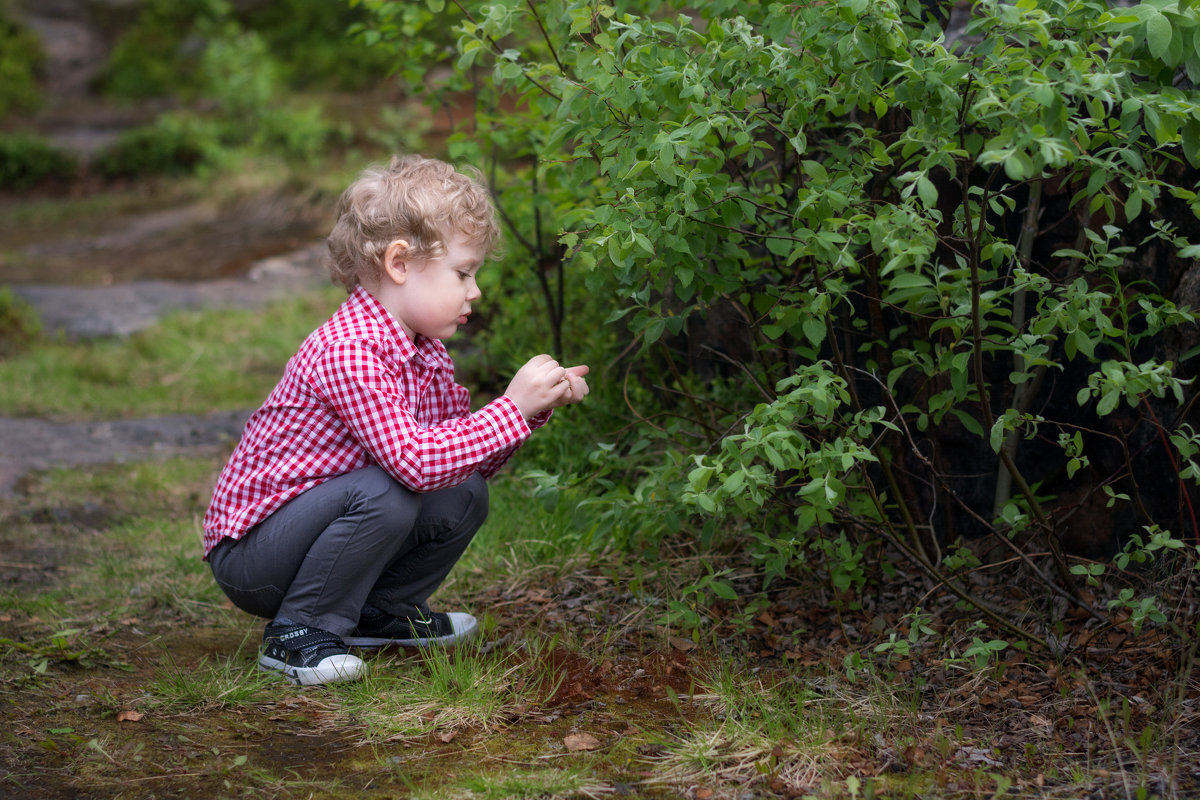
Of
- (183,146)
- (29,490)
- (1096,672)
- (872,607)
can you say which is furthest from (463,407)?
(183,146)

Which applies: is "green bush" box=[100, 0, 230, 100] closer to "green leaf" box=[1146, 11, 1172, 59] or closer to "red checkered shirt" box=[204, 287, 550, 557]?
"red checkered shirt" box=[204, 287, 550, 557]

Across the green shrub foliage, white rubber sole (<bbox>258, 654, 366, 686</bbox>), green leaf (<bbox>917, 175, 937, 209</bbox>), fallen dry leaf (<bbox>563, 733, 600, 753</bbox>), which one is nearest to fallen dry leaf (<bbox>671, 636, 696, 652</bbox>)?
the green shrub foliage

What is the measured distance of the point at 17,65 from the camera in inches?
594

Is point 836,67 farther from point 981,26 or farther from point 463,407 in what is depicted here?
point 463,407

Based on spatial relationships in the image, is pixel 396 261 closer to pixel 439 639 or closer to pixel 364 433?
pixel 364 433

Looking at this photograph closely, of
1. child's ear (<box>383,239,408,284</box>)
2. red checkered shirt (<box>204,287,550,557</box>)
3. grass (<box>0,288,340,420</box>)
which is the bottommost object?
grass (<box>0,288,340,420</box>)

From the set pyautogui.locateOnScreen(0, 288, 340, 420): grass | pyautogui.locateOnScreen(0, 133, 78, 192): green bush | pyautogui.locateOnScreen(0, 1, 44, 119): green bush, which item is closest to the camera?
pyautogui.locateOnScreen(0, 288, 340, 420): grass

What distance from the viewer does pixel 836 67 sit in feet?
7.09

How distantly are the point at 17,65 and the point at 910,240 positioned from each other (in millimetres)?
16067

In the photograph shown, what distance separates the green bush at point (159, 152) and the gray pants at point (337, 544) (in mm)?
10580

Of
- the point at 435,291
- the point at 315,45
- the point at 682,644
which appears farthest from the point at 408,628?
the point at 315,45

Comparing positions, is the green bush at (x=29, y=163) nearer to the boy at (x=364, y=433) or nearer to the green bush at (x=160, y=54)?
the green bush at (x=160, y=54)

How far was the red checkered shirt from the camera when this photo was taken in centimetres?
243

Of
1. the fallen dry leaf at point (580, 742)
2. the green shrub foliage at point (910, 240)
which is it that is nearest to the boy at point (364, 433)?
the green shrub foliage at point (910, 240)
